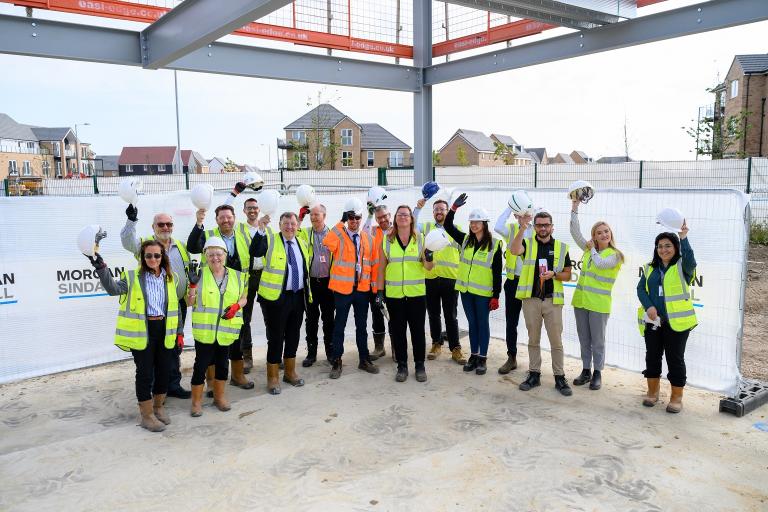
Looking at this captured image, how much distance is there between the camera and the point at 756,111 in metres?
35.6

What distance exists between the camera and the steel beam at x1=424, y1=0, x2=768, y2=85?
5281 mm

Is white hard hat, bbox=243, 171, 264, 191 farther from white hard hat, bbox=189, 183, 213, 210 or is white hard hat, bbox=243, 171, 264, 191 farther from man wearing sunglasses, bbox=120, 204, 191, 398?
man wearing sunglasses, bbox=120, 204, 191, 398

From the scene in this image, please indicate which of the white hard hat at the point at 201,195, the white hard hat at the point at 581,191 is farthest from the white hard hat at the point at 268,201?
the white hard hat at the point at 581,191

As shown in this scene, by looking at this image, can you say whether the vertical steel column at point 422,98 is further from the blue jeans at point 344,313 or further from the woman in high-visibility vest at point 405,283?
the blue jeans at point 344,313

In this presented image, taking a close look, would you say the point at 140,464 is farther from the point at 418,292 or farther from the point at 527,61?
the point at 527,61

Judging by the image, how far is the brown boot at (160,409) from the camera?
4.78 meters

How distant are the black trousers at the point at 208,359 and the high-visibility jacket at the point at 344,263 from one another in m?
1.41

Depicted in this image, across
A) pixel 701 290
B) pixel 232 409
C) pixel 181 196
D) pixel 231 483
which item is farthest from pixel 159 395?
pixel 701 290

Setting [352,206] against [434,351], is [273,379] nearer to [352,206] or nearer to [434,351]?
[352,206]

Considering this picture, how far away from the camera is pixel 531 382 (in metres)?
5.59

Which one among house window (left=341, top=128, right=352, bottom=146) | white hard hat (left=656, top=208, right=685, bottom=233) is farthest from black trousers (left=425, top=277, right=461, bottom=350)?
house window (left=341, top=128, right=352, bottom=146)

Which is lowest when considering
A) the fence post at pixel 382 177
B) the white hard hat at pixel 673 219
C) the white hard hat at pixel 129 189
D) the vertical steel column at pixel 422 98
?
the white hard hat at pixel 673 219

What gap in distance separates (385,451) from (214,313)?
1837 millimetres

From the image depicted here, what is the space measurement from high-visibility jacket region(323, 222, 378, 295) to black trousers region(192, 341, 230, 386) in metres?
1.41
